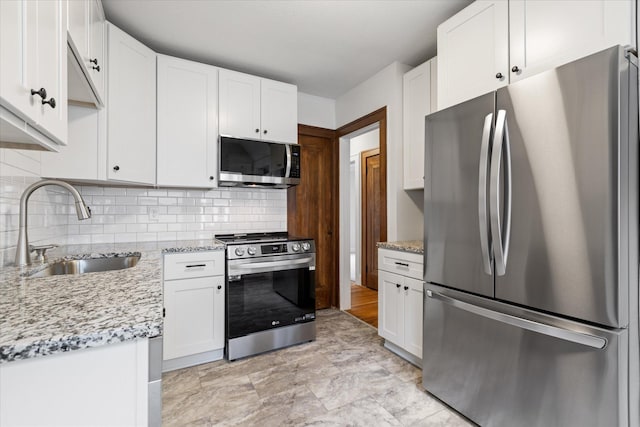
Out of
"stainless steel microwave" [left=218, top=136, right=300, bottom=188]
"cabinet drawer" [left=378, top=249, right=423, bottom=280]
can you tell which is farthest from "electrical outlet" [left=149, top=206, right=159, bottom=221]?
"cabinet drawer" [left=378, top=249, right=423, bottom=280]

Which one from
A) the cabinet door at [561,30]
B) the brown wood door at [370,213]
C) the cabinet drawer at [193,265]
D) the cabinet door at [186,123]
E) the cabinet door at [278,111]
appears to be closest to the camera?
the cabinet door at [561,30]

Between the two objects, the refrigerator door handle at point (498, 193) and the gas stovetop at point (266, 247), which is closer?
the refrigerator door handle at point (498, 193)

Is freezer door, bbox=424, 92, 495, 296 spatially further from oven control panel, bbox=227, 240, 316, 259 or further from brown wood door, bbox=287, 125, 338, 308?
brown wood door, bbox=287, 125, 338, 308

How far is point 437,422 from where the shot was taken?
1677mm

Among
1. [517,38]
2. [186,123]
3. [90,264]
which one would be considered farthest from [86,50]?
[517,38]

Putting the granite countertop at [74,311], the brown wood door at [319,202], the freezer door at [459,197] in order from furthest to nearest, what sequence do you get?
the brown wood door at [319,202] → the freezer door at [459,197] → the granite countertop at [74,311]

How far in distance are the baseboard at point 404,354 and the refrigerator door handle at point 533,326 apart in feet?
2.53

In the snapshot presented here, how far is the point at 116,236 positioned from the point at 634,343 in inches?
128

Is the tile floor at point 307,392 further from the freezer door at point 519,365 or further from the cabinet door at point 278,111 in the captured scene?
the cabinet door at point 278,111

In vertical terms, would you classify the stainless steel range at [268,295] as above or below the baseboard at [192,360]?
above

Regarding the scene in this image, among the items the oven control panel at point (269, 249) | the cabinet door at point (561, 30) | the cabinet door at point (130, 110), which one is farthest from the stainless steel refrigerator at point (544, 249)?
the cabinet door at point (130, 110)

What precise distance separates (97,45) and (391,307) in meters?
2.68

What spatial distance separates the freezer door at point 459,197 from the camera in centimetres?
151

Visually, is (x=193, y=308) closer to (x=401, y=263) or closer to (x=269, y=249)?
(x=269, y=249)
